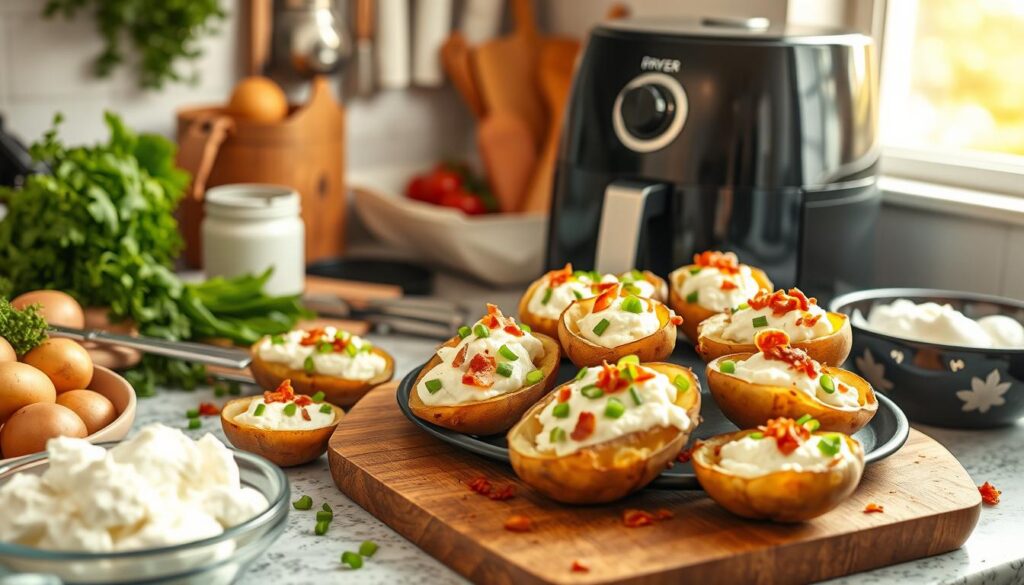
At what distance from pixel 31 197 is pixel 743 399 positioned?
3.02ft

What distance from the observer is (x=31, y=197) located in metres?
1.50

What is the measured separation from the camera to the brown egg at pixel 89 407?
1172 mm

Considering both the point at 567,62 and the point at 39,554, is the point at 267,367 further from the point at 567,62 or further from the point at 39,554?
the point at 567,62

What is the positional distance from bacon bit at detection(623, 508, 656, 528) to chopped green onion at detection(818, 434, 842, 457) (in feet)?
0.48

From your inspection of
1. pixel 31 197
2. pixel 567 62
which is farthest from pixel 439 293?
pixel 31 197

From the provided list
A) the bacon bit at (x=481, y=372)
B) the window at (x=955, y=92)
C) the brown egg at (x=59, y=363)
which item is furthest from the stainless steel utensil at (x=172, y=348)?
the window at (x=955, y=92)

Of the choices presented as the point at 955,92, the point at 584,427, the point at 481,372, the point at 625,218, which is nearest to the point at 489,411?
the point at 481,372

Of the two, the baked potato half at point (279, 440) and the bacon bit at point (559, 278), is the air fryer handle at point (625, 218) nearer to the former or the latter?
the bacon bit at point (559, 278)

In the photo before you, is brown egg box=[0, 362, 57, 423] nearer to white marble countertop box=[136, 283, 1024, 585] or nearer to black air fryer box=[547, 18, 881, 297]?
white marble countertop box=[136, 283, 1024, 585]

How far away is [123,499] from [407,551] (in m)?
0.26

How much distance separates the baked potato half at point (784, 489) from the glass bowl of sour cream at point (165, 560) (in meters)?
0.34

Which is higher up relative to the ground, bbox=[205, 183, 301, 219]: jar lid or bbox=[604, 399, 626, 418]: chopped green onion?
bbox=[205, 183, 301, 219]: jar lid

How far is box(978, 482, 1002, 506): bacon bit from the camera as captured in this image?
1.16 metres

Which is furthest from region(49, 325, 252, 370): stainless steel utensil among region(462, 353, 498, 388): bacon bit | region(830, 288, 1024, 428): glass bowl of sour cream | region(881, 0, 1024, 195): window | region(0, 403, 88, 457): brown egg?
region(881, 0, 1024, 195): window
